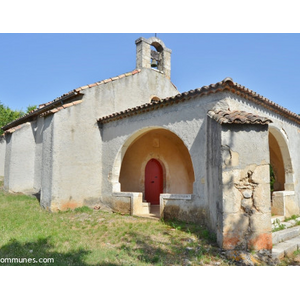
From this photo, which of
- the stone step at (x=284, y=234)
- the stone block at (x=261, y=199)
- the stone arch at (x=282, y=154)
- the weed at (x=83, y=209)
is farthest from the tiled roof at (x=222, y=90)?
the stone step at (x=284, y=234)

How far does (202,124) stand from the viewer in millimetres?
6906

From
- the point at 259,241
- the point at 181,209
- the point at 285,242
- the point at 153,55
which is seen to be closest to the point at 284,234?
the point at 285,242

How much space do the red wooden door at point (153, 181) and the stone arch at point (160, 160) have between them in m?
0.31

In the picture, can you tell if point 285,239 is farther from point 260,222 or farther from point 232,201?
point 232,201

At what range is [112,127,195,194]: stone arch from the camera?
437 inches

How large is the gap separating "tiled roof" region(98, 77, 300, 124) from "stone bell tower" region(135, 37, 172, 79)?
361 cm

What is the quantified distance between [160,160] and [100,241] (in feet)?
20.1

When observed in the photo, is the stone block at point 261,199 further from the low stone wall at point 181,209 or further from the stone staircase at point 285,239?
the low stone wall at point 181,209

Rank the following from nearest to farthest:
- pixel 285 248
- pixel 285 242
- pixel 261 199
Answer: pixel 261 199
pixel 285 248
pixel 285 242

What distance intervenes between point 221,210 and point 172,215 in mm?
2505

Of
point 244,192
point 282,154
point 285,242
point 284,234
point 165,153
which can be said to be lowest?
point 285,242

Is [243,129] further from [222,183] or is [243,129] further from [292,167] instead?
[292,167]

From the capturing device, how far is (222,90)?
646 cm

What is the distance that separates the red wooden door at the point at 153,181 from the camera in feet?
38.1
